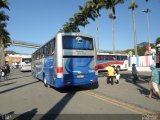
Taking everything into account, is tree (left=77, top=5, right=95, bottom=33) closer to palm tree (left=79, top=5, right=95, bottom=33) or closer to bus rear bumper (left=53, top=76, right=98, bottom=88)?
palm tree (left=79, top=5, right=95, bottom=33)

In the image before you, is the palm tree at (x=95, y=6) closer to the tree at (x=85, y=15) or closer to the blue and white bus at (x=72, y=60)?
the tree at (x=85, y=15)

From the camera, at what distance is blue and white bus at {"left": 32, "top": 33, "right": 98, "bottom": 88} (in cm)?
1622

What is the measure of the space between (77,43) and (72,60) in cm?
110

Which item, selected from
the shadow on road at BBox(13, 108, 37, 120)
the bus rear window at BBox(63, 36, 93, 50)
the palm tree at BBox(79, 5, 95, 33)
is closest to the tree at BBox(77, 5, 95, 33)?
the palm tree at BBox(79, 5, 95, 33)

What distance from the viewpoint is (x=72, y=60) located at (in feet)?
54.7

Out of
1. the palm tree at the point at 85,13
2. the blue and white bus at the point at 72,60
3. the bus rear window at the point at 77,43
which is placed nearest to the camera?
the blue and white bus at the point at 72,60

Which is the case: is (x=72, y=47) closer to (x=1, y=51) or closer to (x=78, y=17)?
(x=78, y=17)

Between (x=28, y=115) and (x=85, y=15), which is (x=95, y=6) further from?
(x=28, y=115)

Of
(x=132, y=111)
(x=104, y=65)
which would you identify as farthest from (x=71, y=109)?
(x=104, y=65)

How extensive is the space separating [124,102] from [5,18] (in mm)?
44391

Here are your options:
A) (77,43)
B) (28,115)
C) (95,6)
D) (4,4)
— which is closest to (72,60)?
(77,43)

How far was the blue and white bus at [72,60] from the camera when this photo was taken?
1622 centimetres

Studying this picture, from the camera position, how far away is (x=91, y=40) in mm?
17531

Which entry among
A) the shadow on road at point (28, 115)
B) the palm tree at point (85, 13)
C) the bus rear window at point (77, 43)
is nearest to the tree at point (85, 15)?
the palm tree at point (85, 13)
